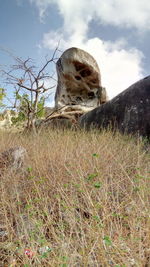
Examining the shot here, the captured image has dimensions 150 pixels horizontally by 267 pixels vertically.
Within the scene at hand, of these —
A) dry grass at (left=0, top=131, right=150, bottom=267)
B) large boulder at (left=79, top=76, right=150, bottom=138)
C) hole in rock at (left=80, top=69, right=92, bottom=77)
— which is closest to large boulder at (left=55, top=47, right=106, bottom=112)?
hole in rock at (left=80, top=69, right=92, bottom=77)

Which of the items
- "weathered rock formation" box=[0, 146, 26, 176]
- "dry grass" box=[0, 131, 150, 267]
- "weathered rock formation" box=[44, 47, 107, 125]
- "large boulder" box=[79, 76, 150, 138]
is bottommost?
"dry grass" box=[0, 131, 150, 267]

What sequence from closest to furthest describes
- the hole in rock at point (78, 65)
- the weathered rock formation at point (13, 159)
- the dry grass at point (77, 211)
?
the dry grass at point (77, 211)
the weathered rock formation at point (13, 159)
the hole in rock at point (78, 65)

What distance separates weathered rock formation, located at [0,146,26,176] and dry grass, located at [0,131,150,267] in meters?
0.21

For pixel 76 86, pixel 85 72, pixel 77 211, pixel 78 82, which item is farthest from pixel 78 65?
pixel 77 211

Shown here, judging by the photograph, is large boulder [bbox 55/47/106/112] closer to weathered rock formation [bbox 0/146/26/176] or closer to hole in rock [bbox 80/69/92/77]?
hole in rock [bbox 80/69/92/77]

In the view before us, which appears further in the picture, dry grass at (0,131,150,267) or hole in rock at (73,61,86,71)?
hole in rock at (73,61,86,71)

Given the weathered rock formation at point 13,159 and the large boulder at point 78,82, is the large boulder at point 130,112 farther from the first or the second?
the large boulder at point 78,82

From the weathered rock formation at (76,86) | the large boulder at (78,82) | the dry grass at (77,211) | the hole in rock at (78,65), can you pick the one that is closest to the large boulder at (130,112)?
the dry grass at (77,211)

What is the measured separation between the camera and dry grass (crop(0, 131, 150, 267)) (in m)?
1.37

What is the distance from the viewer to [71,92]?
394 inches

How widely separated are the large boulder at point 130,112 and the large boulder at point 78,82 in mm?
3484

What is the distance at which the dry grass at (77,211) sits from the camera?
1366 millimetres

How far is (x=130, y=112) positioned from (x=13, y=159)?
11.3ft

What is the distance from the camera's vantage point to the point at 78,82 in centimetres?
969
